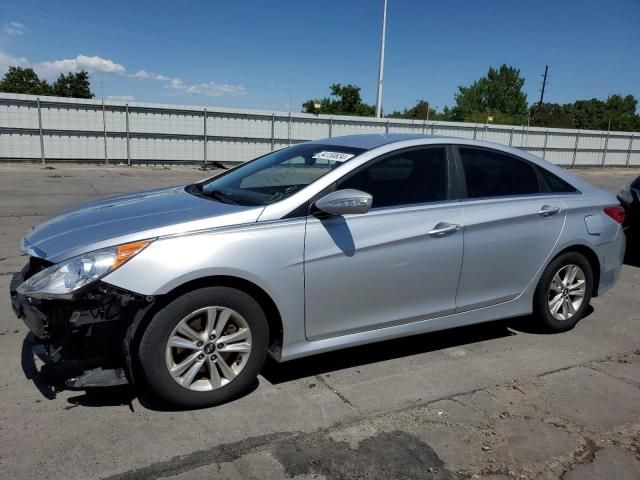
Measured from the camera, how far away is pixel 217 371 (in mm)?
3152

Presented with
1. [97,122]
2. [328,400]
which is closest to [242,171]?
[328,400]

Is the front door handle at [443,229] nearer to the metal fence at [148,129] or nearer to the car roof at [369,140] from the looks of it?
the car roof at [369,140]

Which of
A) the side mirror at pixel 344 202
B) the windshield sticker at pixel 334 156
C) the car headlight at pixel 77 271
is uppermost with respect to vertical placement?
the windshield sticker at pixel 334 156

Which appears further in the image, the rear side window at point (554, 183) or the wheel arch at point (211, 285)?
the rear side window at point (554, 183)

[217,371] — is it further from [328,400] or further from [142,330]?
[328,400]

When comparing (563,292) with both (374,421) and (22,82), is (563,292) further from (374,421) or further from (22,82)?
(22,82)

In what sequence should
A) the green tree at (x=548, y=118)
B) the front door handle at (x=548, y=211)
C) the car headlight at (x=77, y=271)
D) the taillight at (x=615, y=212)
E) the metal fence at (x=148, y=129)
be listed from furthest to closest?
1. the green tree at (x=548, y=118)
2. the metal fence at (x=148, y=129)
3. the taillight at (x=615, y=212)
4. the front door handle at (x=548, y=211)
5. the car headlight at (x=77, y=271)

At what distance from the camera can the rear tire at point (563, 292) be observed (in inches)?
177

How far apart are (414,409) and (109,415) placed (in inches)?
71.5

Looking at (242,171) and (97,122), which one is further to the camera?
(97,122)

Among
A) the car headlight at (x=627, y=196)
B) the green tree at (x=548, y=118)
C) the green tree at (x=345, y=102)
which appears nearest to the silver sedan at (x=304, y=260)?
the car headlight at (x=627, y=196)

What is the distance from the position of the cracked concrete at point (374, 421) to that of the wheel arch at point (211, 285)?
375 millimetres

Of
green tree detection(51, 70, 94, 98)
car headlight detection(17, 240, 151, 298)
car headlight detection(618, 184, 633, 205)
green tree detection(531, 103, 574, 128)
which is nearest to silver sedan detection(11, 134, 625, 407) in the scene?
car headlight detection(17, 240, 151, 298)

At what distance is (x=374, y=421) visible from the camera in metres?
3.12
